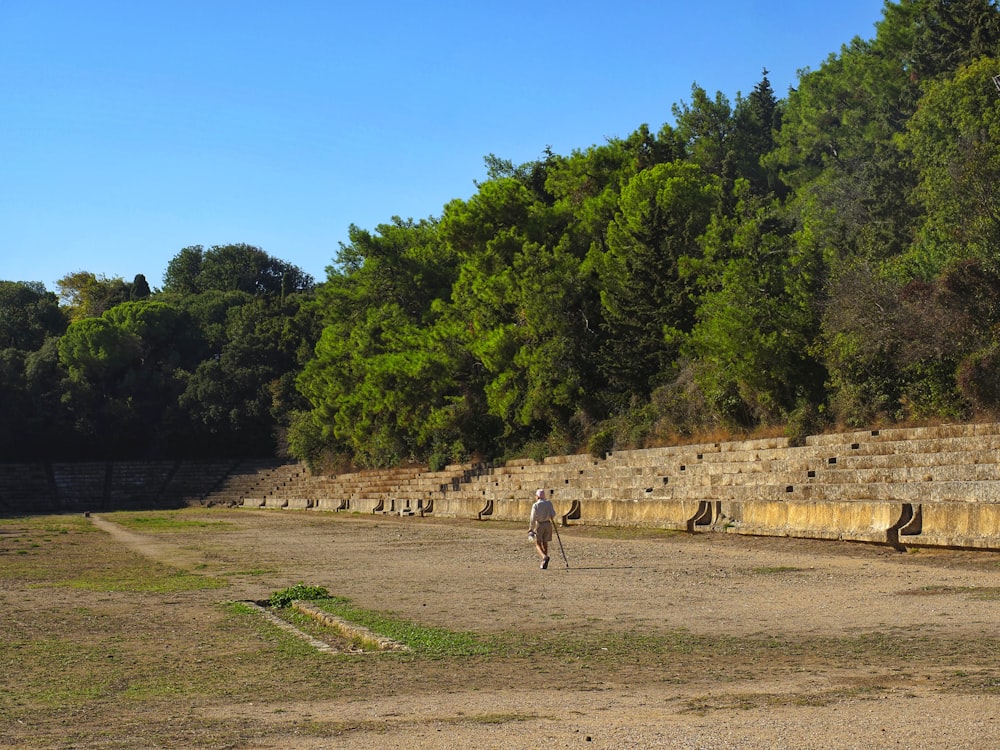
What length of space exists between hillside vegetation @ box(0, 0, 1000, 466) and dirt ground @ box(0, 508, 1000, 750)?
14.0 metres

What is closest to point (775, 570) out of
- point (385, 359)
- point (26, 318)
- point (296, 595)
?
point (296, 595)

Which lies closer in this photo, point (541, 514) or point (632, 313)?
point (541, 514)

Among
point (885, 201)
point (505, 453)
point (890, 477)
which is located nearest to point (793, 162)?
point (885, 201)

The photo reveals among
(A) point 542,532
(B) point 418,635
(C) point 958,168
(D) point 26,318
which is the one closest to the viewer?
(B) point 418,635

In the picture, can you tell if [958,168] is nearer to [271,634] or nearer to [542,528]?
[542,528]

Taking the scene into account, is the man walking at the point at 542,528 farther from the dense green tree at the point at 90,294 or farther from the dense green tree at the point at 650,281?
the dense green tree at the point at 90,294

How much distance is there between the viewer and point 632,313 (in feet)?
150

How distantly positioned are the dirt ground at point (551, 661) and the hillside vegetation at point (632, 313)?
46.0 feet

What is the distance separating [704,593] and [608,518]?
1723cm

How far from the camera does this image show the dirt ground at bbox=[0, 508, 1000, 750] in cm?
702

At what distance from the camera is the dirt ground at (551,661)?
7023 mm

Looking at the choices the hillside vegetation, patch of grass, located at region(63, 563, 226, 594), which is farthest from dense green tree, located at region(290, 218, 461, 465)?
patch of grass, located at region(63, 563, 226, 594)

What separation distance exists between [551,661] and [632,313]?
36.5 metres

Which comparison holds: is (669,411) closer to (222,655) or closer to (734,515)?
(734,515)
